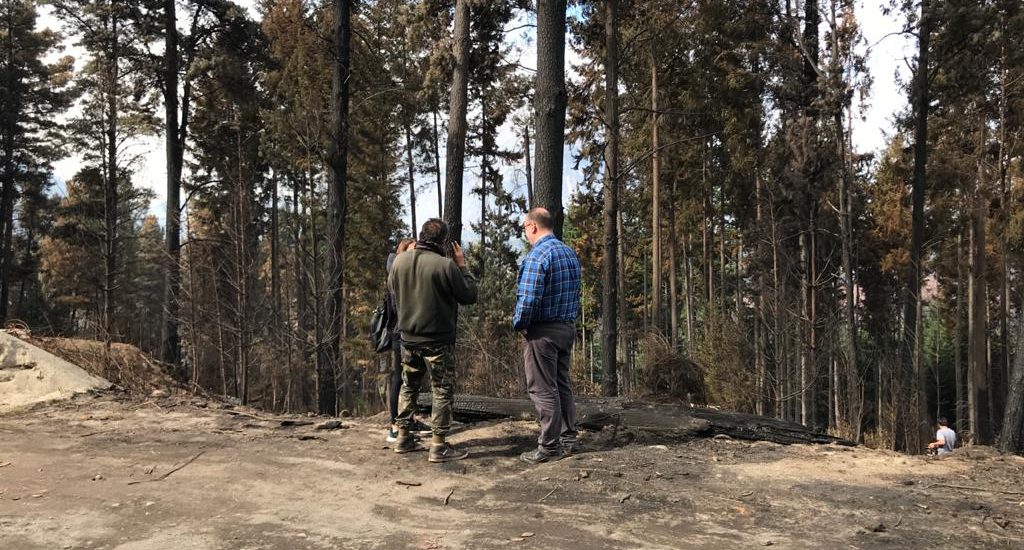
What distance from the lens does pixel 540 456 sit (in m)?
5.11

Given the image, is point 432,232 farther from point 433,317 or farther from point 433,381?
point 433,381

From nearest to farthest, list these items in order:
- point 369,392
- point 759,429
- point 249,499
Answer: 1. point 249,499
2. point 759,429
3. point 369,392

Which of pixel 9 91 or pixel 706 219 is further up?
pixel 9 91

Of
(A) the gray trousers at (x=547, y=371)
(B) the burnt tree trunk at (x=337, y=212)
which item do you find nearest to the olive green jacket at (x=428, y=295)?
(A) the gray trousers at (x=547, y=371)

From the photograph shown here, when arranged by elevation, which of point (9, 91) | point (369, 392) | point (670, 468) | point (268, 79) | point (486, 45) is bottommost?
point (369, 392)

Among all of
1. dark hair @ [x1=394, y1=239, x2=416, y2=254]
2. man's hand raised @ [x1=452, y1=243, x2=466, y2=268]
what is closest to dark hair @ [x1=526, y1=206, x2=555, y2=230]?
man's hand raised @ [x1=452, y1=243, x2=466, y2=268]

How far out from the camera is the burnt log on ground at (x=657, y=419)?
6016 millimetres

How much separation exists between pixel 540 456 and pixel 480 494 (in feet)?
2.91

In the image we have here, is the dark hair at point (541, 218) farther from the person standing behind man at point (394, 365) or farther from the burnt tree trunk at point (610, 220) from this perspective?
the burnt tree trunk at point (610, 220)

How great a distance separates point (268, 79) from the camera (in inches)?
832

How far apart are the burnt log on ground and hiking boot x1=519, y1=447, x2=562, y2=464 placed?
1.27 m

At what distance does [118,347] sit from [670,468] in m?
9.53

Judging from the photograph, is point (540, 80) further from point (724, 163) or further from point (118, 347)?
point (724, 163)

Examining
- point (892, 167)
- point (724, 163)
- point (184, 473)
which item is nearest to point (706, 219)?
point (724, 163)
